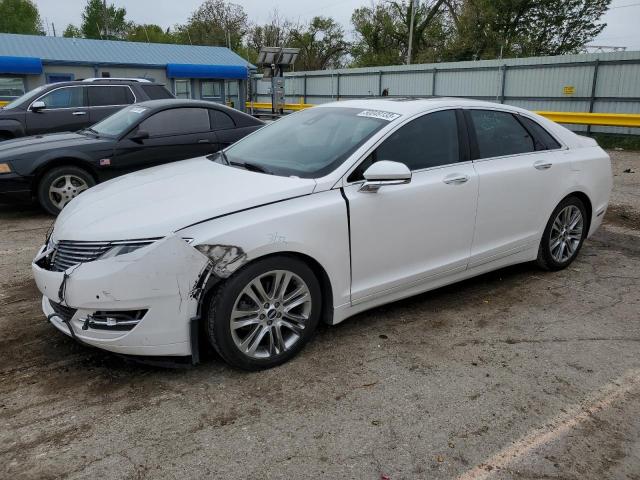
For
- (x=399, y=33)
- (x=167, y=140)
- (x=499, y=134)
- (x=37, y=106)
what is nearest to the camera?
(x=499, y=134)

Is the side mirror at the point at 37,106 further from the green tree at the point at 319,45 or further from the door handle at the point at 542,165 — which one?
the green tree at the point at 319,45

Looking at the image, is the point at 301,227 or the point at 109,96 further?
the point at 109,96

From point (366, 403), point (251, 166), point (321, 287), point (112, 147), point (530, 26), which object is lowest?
point (366, 403)

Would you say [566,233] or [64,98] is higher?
[64,98]

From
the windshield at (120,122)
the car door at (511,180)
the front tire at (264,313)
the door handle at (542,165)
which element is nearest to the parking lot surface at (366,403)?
the front tire at (264,313)

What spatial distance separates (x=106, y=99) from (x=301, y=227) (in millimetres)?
7682

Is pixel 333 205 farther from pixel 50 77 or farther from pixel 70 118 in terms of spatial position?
pixel 50 77

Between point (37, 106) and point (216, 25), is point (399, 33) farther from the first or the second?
point (37, 106)

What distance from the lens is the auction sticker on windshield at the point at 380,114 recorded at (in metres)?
3.94

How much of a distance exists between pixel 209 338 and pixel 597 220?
159 inches

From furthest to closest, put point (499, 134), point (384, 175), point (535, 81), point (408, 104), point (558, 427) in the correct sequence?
point (535, 81), point (499, 134), point (408, 104), point (384, 175), point (558, 427)

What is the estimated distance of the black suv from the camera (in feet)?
29.4

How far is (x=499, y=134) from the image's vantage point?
4.54 metres

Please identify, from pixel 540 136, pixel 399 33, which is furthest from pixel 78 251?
pixel 399 33
